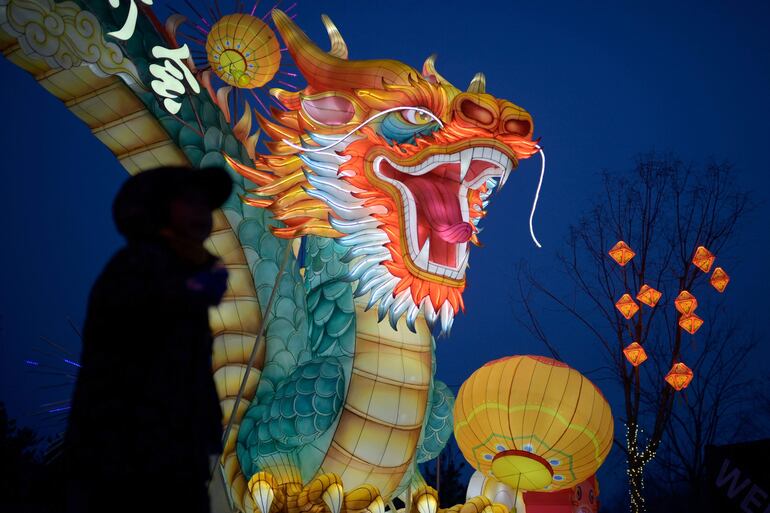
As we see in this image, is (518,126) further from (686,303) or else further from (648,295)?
Answer: (648,295)

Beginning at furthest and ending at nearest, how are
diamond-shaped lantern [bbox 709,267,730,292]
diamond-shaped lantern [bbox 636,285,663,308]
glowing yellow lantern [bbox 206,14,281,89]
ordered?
1. diamond-shaped lantern [bbox 636,285,663,308]
2. diamond-shaped lantern [bbox 709,267,730,292]
3. glowing yellow lantern [bbox 206,14,281,89]

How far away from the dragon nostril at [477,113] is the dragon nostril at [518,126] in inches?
3.6

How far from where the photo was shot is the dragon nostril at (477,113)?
141 inches

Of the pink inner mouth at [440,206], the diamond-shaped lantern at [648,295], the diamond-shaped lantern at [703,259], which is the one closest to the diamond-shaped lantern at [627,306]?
the diamond-shaped lantern at [648,295]

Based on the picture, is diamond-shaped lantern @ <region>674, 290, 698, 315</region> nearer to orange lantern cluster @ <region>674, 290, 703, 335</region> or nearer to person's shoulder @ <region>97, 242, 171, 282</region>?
orange lantern cluster @ <region>674, 290, 703, 335</region>

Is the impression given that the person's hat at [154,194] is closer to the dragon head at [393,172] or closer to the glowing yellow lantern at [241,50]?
the dragon head at [393,172]

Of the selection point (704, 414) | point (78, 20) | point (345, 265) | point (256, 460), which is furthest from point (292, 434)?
point (704, 414)

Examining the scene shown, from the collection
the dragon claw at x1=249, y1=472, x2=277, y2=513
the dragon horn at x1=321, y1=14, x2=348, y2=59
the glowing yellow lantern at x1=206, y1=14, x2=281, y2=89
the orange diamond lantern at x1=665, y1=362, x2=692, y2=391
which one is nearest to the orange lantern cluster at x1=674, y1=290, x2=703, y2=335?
the orange diamond lantern at x1=665, y1=362, x2=692, y2=391

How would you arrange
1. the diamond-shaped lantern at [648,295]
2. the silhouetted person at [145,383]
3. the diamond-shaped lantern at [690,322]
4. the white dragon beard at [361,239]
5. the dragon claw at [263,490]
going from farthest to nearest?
1. the diamond-shaped lantern at [648,295]
2. the diamond-shaped lantern at [690,322]
3. the white dragon beard at [361,239]
4. the dragon claw at [263,490]
5. the silhouetted person at [145,383]

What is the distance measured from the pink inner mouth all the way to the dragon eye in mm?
247

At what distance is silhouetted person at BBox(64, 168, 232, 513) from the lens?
3.72 feet

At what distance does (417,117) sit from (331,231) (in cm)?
74

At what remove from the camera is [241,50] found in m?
4.07

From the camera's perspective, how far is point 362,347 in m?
3.43
